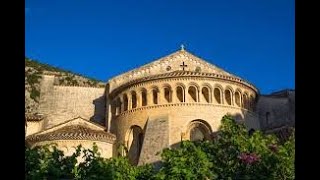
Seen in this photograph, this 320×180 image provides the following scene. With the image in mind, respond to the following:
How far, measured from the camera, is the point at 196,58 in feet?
107

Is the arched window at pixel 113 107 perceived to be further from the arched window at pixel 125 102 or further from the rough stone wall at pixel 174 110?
the rough stone wall at pixel 174 110

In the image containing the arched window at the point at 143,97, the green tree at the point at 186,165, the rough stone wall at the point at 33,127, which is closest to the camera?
the green tree at the point at 186,165

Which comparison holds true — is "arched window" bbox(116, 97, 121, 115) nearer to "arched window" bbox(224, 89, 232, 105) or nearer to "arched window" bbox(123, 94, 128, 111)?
"arched window" bbox(123, 94, 128, 111)

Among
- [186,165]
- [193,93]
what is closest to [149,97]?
[193,93]

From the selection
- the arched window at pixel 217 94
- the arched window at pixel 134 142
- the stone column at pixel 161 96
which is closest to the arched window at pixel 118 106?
the arched window at pixel 134 142

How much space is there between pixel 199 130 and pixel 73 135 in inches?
258

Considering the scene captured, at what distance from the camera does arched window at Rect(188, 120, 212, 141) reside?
92.8ft

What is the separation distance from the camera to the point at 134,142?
1163 inches

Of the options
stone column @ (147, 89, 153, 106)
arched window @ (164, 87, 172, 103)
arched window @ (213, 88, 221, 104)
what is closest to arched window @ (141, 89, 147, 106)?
stone column @ (147, 89, 153, 106)

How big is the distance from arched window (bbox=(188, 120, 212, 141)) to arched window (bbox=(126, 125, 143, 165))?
276cm

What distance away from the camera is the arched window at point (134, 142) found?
29.4 m

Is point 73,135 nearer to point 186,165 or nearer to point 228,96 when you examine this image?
point 228,96
